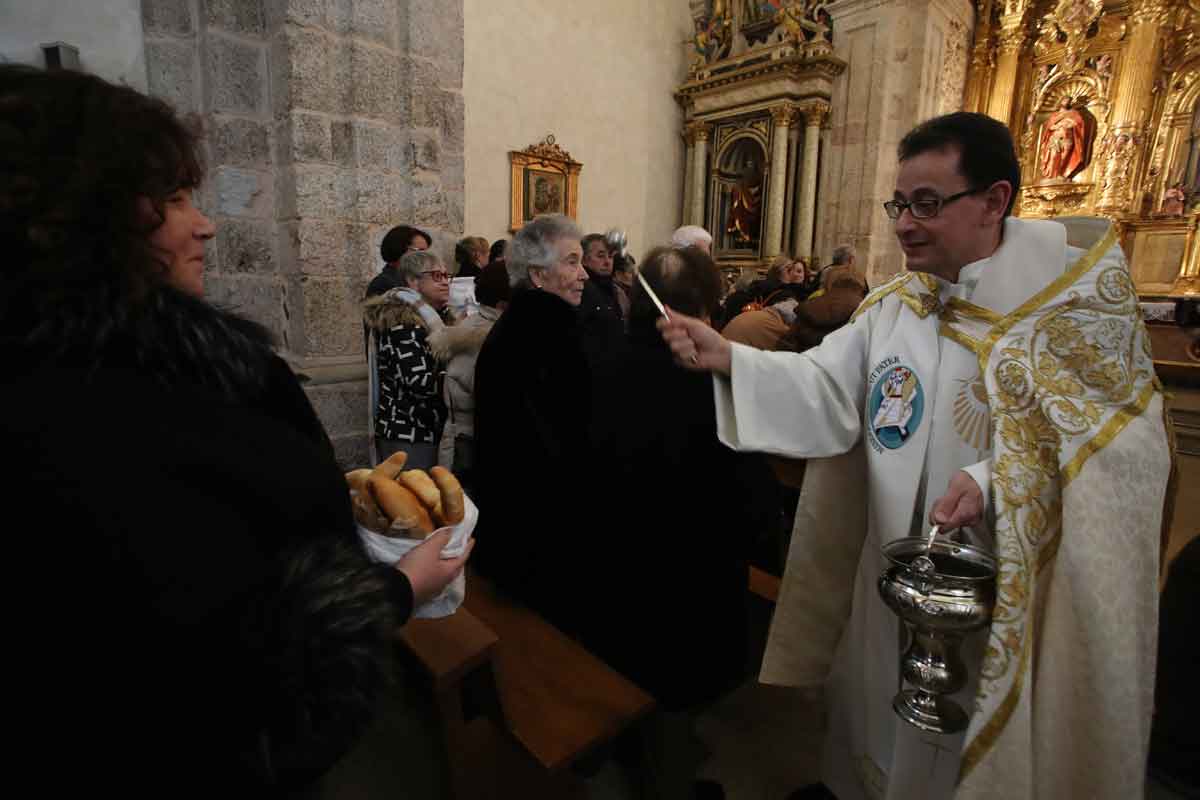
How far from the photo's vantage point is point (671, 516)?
5.81ft

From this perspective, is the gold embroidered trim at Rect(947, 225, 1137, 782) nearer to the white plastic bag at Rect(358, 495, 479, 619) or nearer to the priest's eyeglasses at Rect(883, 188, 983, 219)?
the priest's eyeglasses at Rect(883, 188, 983, 219)

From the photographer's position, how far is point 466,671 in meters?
1.57

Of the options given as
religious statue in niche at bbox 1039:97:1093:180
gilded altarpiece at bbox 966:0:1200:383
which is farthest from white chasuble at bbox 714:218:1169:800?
religious statue in niche at bbox 1039:97:1093:180

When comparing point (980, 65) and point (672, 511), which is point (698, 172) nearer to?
point (980, 65)

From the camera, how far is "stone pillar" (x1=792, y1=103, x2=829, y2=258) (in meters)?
10.1

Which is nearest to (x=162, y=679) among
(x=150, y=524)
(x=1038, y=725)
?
(x=150, y=524)

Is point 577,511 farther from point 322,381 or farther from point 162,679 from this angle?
point 322,381

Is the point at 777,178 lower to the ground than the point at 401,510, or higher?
higher

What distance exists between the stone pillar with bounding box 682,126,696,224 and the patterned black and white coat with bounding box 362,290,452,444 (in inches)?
364

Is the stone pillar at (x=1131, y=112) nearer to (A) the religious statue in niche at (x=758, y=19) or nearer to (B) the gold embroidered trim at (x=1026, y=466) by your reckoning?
(A) the religious statue in niche at (x=758, y=19)

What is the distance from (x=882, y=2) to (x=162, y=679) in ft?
38.0

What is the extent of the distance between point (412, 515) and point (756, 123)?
36.0ft

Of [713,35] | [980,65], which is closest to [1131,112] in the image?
[980,65]

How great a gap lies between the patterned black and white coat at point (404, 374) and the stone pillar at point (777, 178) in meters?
8.68
